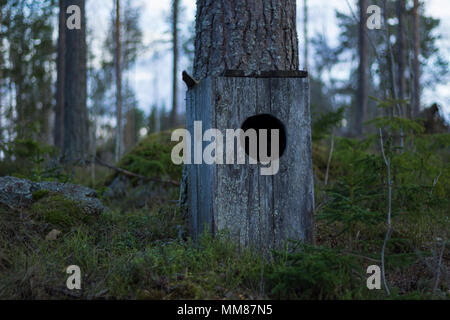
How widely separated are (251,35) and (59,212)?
2.68m

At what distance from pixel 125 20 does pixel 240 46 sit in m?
19.8

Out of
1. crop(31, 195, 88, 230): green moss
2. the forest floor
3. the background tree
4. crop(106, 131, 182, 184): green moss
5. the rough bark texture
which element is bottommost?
the forest floor

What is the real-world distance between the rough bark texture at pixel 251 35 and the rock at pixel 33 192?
202cm

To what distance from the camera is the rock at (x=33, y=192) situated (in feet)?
13.4

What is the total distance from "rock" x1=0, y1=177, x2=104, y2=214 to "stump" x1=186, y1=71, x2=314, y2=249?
1541mm

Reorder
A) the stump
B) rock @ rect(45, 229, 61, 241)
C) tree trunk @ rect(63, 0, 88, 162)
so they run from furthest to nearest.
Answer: tree trunk @ rect(63, 0, 88, 162), rock @ rect(45, 229, 61, 241), the stump

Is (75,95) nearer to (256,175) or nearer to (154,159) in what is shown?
(154,159)

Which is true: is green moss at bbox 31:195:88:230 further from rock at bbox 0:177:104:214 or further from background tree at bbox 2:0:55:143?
background tree at bbox 2:0:55:143

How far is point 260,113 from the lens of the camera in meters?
3.31

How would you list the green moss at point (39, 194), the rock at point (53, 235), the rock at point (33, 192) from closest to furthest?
1. the rock at point (53, 235)
2. the rock at point (33, 192)
3. the green moss at point (39, 194)

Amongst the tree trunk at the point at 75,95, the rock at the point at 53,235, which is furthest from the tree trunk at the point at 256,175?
the tree trunk at the point at 75,95

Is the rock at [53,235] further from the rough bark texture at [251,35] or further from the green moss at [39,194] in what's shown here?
the rough bark texture at [251,35]

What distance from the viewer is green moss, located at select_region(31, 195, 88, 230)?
3.81 meters


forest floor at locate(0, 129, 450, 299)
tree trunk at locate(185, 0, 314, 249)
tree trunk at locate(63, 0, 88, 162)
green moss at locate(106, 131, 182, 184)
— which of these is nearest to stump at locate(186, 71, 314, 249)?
tree trunk at locate(185, 0, 314, 249)
